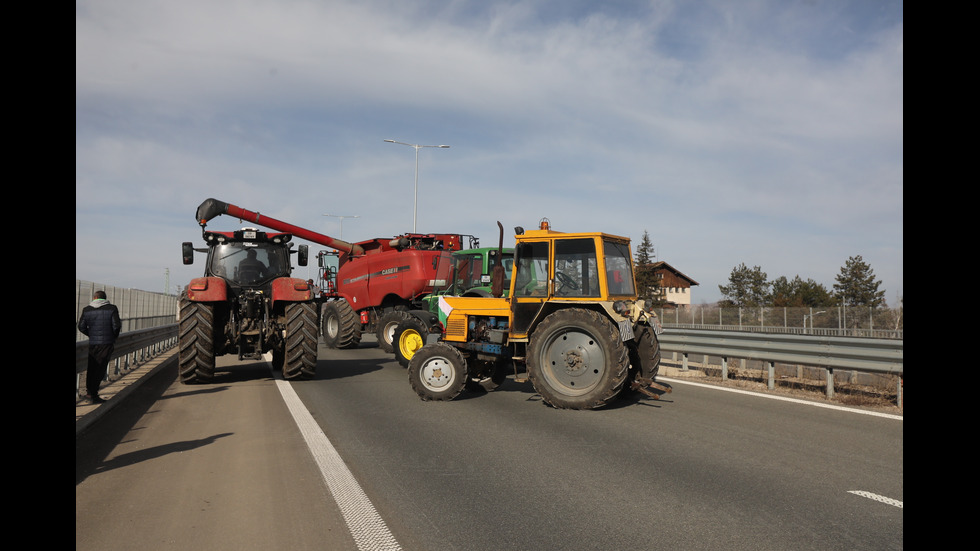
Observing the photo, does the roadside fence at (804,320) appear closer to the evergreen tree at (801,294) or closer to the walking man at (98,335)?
the walking man at (98,335)

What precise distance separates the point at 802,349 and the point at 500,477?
6554mm

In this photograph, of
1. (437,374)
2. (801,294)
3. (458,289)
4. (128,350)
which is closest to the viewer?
(437,374)

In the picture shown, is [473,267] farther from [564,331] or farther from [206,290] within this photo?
[206,290]

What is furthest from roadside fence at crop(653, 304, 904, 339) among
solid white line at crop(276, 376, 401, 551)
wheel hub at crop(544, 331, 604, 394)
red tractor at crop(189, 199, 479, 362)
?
solid white line at crop(276, 376, 401, 551)

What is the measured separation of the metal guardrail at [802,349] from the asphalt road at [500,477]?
1.15 metres

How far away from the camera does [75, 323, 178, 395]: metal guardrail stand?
922 cm

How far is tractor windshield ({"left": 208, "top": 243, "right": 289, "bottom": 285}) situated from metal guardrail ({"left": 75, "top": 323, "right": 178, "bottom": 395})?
6.68 ft

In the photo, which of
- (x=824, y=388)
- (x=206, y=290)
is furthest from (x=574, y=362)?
(x=206, y=290)

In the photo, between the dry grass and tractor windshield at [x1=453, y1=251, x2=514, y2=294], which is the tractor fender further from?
the dry grass

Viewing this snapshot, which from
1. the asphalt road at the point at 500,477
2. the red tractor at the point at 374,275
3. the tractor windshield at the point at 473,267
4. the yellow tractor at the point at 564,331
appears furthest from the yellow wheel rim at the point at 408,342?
the asphalt road at the point at 500,477

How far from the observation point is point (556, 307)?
9070 millimetres

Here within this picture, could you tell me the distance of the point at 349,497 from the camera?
15.7 feet
